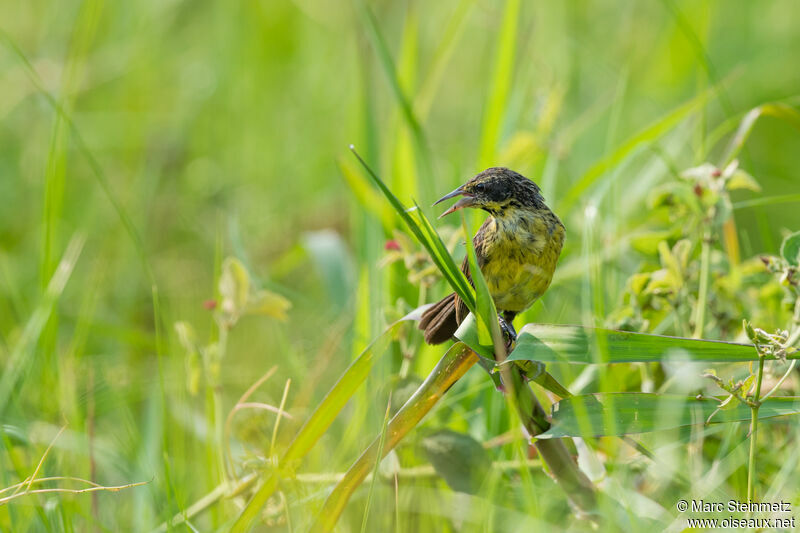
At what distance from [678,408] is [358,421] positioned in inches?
41.7

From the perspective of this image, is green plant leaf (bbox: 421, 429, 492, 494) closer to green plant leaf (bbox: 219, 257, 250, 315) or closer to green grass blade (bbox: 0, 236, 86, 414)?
green plant leaf (bbox: 219, 257, 250, 315)

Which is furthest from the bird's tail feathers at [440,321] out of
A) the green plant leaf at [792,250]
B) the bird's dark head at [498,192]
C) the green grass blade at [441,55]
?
the green grass blade at [441,55]

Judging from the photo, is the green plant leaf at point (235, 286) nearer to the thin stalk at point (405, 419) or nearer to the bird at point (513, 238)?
the bird at point (513, 238)

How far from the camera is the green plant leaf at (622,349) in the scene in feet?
5.58

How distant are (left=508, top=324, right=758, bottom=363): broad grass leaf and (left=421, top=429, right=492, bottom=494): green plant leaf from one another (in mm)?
538

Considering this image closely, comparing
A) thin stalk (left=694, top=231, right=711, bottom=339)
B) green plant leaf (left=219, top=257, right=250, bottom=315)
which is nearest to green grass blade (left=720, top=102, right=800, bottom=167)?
thin stalk (left=694, top=231, right=711, bottom=339)

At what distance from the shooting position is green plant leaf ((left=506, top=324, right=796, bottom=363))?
66.9 inches

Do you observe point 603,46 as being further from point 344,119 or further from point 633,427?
point 633,427

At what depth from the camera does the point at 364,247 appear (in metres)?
3.41

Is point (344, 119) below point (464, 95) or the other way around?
below

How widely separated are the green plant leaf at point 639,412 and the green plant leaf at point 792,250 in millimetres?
442

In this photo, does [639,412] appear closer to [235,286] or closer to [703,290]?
[703,290]

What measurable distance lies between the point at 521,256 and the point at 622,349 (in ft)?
1.70

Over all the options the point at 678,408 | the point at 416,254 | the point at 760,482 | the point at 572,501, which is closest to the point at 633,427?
the point at 678,408
